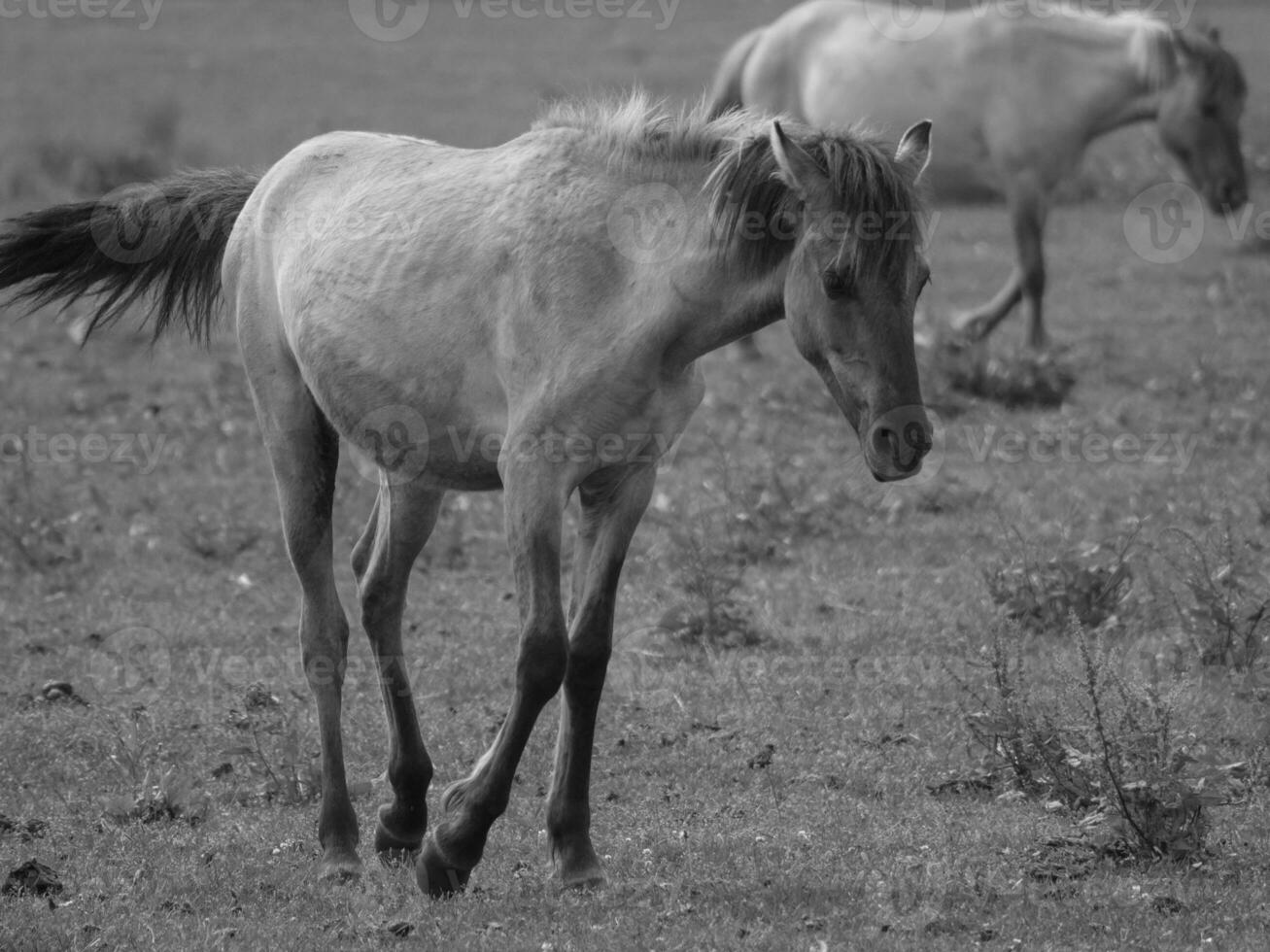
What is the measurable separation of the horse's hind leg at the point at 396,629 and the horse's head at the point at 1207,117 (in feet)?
28.6

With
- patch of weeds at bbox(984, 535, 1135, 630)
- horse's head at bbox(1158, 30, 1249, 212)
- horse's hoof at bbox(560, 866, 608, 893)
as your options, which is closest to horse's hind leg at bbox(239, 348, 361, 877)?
horse's hoof at bbox(560, 866, 608, 893)

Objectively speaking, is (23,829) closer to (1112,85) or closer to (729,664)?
(729,664)

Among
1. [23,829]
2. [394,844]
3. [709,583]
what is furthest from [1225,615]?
[23,829]

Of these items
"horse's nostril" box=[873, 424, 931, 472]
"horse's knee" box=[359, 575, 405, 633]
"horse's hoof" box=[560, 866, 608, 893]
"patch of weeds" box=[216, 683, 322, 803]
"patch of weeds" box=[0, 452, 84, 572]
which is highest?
"horse's nostril" box=[873, 424, 931, 472]

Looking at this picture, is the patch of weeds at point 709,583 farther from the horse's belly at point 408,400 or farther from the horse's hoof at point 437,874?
the horse's hoof at point 437,874

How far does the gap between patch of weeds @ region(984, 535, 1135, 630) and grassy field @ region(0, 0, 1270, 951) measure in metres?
0.02

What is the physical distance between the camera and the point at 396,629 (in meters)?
5.52

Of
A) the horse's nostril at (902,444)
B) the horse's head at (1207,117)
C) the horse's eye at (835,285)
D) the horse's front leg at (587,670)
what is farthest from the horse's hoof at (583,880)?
the horse's head at (1207,117)

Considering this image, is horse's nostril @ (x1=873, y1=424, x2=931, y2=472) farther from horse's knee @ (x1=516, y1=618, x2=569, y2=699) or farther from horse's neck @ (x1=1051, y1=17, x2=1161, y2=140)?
horse's neck @ (x1=1051, y1=17, x2=1161, y2=140)

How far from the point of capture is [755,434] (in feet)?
34.3

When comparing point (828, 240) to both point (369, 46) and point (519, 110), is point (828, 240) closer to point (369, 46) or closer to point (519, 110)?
point (519, 110)

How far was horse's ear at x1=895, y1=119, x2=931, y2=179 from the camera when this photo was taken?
464cm

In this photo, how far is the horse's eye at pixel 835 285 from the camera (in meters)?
4.34

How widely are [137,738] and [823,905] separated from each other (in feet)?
8.95
